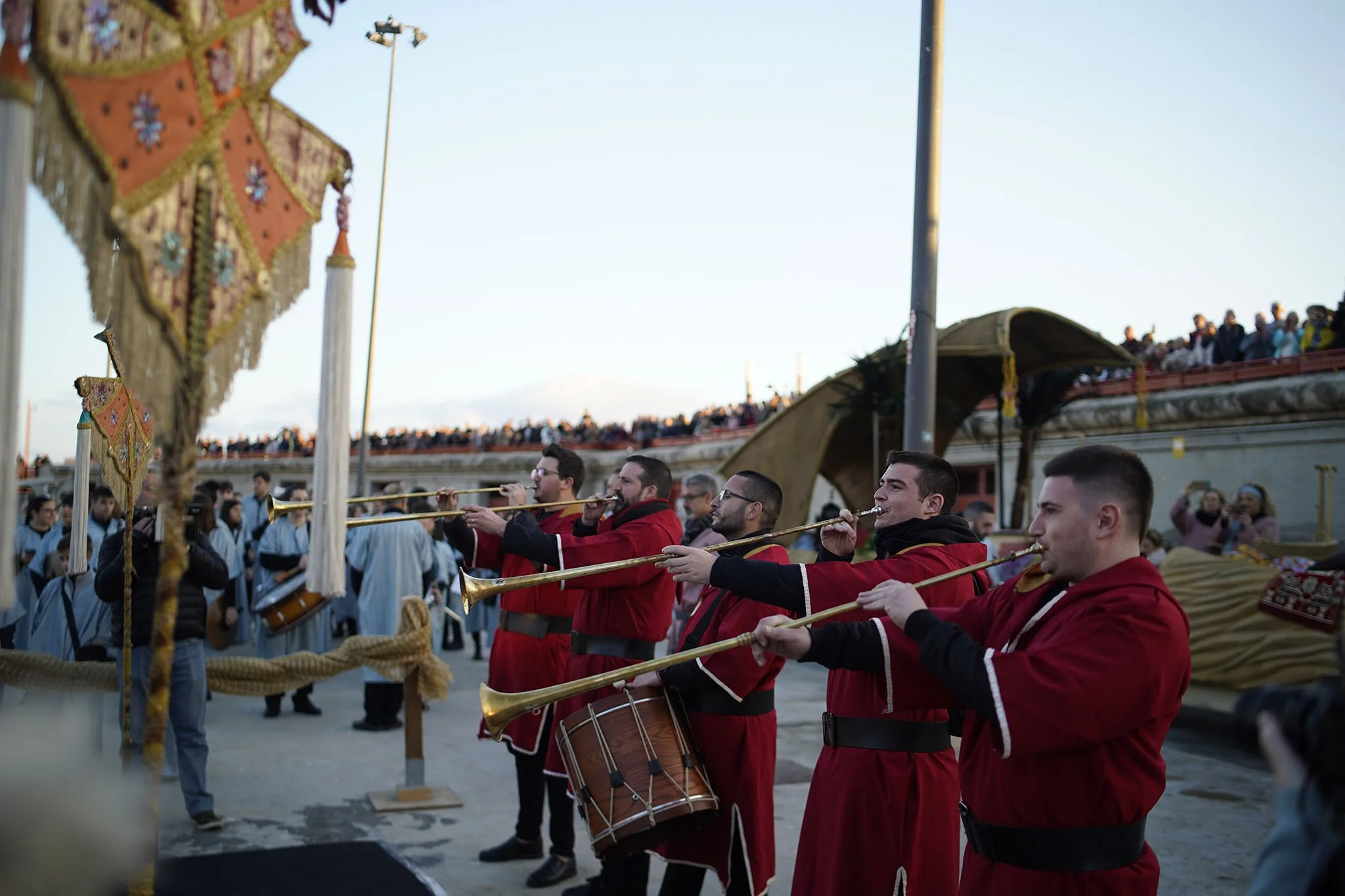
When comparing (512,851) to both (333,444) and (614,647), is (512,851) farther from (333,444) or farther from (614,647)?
(333,444)

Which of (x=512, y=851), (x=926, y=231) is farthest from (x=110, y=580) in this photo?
(x=926, y=231)

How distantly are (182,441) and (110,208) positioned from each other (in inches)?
22.4

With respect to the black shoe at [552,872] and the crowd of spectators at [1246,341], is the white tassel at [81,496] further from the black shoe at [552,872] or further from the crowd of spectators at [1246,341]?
the crowd of spectators at [1246,341]

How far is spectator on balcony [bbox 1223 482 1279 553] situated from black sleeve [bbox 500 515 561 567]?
830cm

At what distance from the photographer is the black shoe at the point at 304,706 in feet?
30.8

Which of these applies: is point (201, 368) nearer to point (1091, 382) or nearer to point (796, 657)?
point (796, 657)

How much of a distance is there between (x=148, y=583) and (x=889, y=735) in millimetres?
4132

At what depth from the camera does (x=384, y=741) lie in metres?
8.29

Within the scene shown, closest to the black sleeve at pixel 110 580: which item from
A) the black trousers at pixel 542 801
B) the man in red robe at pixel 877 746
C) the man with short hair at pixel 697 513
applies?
the black trousers at pixel 542 801

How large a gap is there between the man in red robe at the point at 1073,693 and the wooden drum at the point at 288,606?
706 centimetres

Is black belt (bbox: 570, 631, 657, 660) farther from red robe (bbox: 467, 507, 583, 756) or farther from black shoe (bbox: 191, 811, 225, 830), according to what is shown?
black shoe (bbox: 191, 811, 225, 830)

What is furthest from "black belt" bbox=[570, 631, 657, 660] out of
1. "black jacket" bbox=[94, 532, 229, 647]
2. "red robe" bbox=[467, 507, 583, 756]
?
"black jacket" bbox=[94, 532, 229, 647]

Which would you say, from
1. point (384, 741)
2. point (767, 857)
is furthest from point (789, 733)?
point (767, 857)

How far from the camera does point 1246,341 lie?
1627 centimetres
